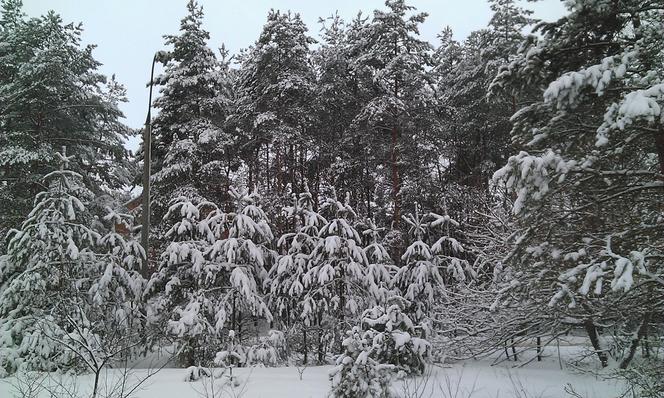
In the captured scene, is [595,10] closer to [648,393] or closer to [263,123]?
[648,393]

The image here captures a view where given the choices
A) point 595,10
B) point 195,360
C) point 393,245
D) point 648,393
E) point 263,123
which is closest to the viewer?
point 648,393

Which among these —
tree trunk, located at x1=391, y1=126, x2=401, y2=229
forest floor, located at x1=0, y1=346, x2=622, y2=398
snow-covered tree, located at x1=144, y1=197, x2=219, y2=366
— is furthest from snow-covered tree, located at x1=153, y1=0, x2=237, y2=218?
forest floor, located at x1=0, y1=346, x2=622, y2=398

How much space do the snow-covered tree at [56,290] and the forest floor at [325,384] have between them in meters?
0.82

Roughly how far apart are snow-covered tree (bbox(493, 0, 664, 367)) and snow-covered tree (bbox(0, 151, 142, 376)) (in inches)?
315

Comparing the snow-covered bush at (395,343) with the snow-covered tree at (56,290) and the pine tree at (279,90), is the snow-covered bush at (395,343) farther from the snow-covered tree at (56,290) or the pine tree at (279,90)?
the pine tree at (279,90)

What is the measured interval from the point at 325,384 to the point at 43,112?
1463 cm

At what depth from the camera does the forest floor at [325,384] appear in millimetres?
6863

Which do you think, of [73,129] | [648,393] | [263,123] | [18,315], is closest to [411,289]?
[648,393]

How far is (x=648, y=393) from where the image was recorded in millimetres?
5602

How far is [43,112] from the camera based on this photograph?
15703 mm

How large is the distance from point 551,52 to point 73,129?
17.2 m

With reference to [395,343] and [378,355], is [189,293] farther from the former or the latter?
[395,343]

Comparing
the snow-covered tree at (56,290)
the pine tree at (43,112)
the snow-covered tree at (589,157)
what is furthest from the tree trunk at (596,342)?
the pine tree at (43,112)

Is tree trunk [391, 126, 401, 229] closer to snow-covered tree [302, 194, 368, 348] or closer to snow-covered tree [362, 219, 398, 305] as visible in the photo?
snow-covered tree [362, 219, 398, 305]
